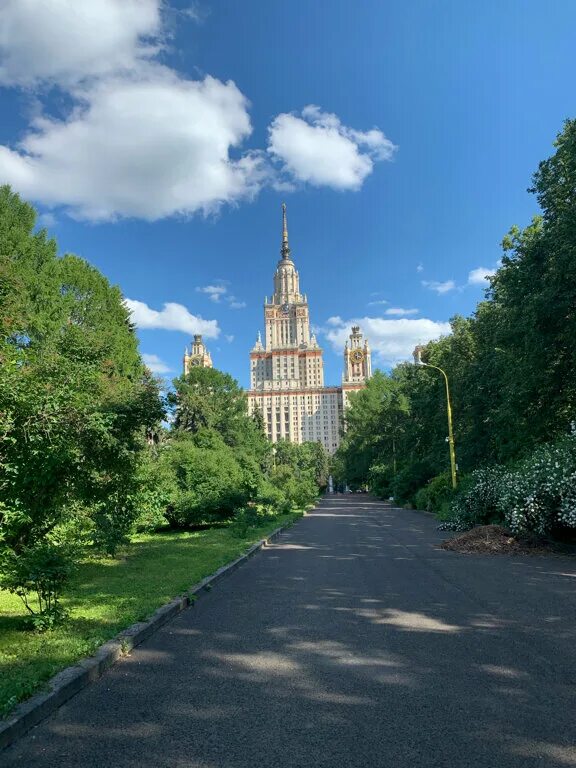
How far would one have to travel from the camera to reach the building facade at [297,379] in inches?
6993

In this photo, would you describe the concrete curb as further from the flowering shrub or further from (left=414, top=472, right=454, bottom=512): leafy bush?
(left=414, top=472, right=454, bottom=512): leafy bush

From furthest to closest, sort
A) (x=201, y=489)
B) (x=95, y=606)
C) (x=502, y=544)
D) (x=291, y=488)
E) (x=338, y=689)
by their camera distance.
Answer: (x=291, y=488)
(x=201, y=489)
(x=502, y=544)
(x=95, y=606)
(x=338, y=689)

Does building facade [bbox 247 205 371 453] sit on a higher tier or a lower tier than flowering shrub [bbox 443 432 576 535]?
higher

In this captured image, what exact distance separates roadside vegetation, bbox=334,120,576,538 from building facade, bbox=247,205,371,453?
130 m

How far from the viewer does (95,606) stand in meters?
7.59

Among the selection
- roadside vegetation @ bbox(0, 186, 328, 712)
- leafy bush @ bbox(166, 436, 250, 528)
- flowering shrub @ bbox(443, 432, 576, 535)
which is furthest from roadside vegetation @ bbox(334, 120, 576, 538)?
leafy bush @ bbox(166, 436, 250, 528)

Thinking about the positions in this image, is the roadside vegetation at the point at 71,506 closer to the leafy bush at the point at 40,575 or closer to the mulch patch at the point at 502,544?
the leafy bush at the point at 40,575

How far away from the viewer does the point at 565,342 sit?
60.2ft

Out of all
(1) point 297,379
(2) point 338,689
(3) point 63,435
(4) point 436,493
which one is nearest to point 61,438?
(3) point 63,435

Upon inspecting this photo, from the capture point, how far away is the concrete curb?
151 inches

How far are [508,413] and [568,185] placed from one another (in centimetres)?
865

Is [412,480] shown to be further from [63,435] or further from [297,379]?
[297,379]

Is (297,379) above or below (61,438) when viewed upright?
above

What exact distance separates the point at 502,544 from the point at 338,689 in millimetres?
11169
